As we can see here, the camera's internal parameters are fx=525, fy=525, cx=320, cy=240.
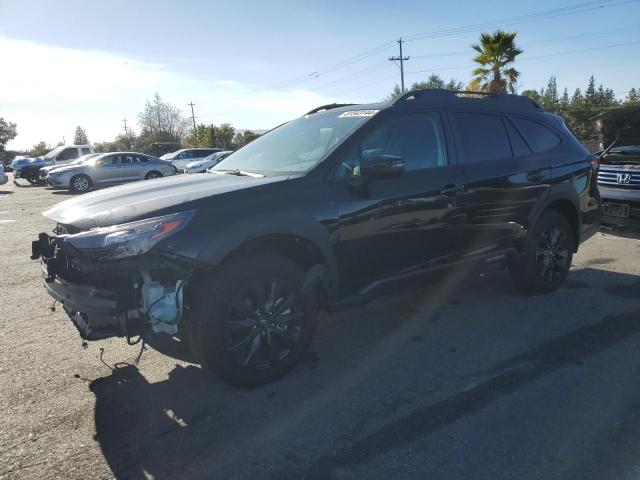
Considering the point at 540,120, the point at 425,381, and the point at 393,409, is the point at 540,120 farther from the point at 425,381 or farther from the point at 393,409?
the point at 393,409

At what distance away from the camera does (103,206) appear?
3.30 m

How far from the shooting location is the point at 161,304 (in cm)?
297

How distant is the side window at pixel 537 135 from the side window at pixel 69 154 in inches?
1029

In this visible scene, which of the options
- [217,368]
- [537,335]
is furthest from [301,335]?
[537,335]

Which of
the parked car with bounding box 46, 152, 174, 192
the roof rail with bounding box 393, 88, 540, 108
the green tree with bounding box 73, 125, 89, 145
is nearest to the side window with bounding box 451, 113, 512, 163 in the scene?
the roof rail with bounding box 393, 88, 540, 108

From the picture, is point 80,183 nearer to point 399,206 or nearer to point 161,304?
point 399,206

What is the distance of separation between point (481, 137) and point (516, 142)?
20.8 inches

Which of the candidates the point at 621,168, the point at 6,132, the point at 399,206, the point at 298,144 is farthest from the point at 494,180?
the point at 6,132

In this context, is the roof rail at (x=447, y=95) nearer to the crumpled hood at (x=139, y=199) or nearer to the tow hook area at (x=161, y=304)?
the crumpled hood at (x=139, y=199)

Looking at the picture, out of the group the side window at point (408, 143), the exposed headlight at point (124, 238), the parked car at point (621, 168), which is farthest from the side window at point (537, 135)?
the exposed headlight at point (124, 238)

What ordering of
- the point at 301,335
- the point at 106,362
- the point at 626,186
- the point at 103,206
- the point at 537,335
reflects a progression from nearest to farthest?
the point at 103,206
the point at 301,335
the point at 106,362
the point at 537,335
the point at 626,186

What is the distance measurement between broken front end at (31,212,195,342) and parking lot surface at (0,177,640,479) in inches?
16.9

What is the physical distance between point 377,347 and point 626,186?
572 cm

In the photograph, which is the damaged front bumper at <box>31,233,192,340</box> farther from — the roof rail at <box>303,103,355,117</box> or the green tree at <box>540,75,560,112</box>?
the green tree at <box>540,75,560,112</box>
